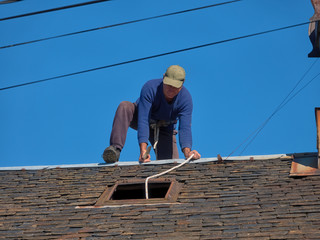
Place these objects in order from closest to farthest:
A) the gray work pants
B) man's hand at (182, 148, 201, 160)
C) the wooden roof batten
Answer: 1. the wooden roof batten
2. man's hand at (182, 148, 201, 160)
3. the gray work pants

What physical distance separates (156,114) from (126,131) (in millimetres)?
559

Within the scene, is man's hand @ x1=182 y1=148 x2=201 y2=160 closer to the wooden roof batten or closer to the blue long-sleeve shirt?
the blue long-sleeve shirt

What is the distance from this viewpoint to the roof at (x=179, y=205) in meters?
6.32

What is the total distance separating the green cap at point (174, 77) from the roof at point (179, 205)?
1.16m

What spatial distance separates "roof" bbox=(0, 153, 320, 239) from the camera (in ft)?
20.7

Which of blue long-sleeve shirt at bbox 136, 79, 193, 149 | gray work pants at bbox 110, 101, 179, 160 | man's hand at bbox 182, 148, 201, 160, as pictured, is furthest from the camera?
gray work pants at bbox 110, 101, 179, 160

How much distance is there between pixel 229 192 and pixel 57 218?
2.05 metres

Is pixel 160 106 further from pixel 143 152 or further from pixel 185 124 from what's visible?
pixel 143 152

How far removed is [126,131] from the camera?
9727mm

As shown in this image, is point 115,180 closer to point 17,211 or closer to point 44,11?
point 17,211

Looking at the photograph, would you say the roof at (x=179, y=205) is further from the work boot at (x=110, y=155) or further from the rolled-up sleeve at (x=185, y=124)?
the rolled-up sleeve at (x=185, y=124)

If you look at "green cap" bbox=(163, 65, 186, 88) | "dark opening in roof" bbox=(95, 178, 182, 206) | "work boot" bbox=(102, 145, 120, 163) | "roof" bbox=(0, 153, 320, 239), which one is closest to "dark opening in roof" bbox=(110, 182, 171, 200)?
"dark opening in roof" bbox=(95, 178, 182, 206)

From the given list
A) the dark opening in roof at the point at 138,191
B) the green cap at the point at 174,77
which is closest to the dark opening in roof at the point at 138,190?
the dark opening in roof at the point at 138,191

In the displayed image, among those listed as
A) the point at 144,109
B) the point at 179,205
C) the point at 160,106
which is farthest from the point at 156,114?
the point at 179,205
